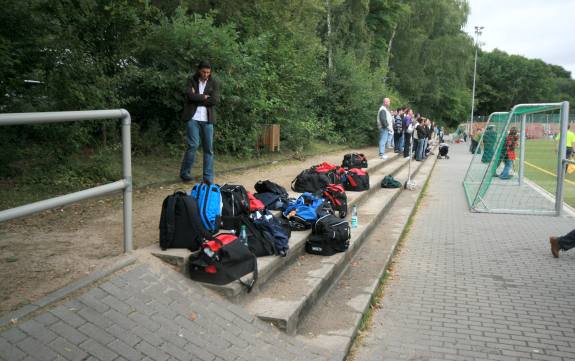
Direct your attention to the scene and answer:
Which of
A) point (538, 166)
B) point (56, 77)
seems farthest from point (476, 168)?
point (56, 77)

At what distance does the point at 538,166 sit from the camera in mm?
20859

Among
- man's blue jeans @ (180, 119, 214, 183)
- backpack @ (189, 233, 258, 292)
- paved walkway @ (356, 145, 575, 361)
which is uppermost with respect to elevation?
man's blue jeans @ (180, 119, 214, 183)

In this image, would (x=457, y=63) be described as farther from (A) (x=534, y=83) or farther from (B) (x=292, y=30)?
(A) (x=534, y=83)

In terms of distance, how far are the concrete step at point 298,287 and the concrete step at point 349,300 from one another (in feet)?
0.30

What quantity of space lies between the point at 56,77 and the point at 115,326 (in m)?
5.26

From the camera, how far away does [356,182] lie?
9.73 m

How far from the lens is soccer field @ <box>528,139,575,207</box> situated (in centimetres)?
1341

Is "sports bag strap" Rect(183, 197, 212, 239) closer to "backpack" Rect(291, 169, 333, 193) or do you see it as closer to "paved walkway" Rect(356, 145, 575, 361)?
"paved walkway" Rect(356, 145, 575, 361)

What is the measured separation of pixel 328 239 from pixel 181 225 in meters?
1.99

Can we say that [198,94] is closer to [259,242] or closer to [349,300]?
[259,242]

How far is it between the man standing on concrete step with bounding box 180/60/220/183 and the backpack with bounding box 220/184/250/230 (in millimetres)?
1965

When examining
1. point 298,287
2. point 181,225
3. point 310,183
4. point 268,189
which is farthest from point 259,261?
point 310,183

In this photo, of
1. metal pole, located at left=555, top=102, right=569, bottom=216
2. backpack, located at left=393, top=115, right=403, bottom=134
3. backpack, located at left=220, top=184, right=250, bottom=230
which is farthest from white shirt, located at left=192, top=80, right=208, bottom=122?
backpack, located at left=393, top=115, right=403, bottom=134

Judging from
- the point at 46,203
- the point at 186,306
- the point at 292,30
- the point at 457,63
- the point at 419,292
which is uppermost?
the point at 457,63
